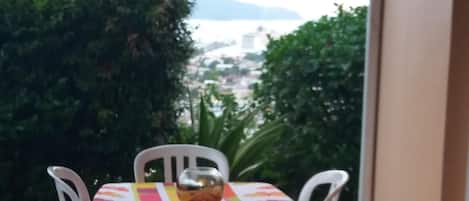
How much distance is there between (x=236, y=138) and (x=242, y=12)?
711 mm

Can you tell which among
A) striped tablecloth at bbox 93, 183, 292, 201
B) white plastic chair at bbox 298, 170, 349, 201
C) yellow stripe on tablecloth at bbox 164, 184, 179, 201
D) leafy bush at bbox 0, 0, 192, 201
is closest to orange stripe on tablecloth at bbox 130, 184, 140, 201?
striped tablecloth at bbox 93, 183, 292, 201

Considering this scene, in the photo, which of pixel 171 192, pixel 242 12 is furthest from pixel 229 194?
pixel 242 12

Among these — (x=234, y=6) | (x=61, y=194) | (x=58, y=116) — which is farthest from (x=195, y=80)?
(x=61, y=194)

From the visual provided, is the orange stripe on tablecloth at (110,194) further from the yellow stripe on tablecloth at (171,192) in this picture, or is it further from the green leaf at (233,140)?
the green leaf at (233,140)

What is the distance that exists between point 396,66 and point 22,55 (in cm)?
187

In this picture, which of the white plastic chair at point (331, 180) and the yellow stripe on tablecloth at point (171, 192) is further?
the yellow stripe on tablecloth at point (171, 192)

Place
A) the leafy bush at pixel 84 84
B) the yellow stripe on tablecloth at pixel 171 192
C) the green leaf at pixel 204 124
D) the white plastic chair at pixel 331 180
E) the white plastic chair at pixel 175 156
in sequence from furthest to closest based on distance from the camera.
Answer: the green leaf at pixel 204 124, the leafy bush at pixel 84 84, the white plastic chair at pixel 175 156, the yellow stripe on tablecloth at pixel 171 192, the white plastic chair at pixel 331 180

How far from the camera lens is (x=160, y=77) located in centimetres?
348

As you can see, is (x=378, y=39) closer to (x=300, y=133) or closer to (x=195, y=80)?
(x=300, y=133)

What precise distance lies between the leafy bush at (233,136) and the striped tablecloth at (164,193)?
84cm

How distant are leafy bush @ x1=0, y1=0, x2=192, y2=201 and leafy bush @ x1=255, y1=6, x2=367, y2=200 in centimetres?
57

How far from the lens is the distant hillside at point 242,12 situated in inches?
139

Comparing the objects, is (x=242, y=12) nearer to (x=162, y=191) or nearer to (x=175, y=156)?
(x=175, y=156)

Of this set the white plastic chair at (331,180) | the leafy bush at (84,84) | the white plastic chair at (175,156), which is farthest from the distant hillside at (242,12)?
the white plastic chair at (331,180)
